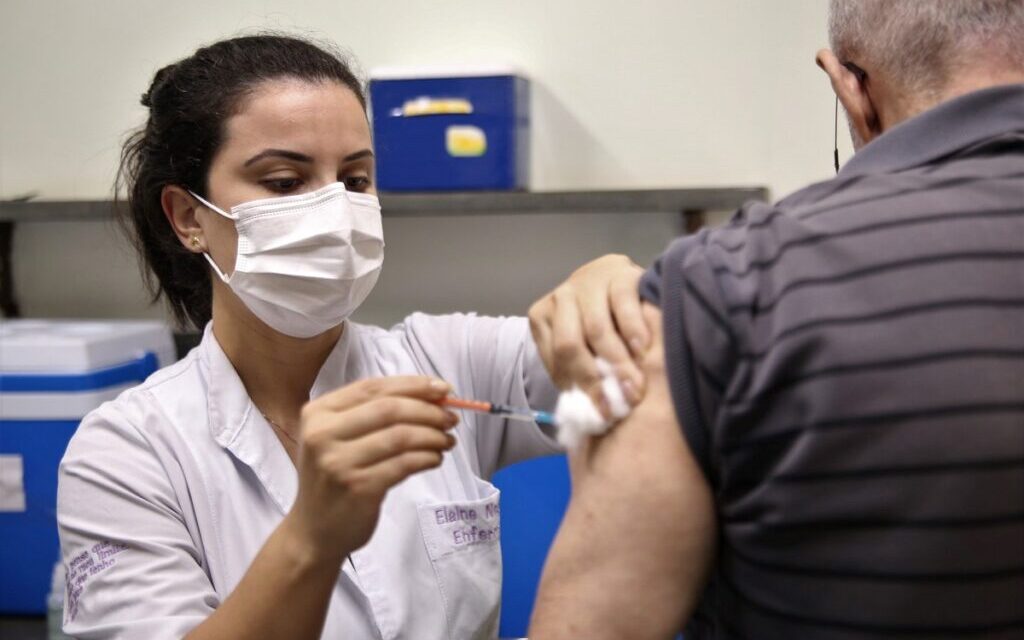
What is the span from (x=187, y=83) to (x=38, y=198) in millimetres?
1599

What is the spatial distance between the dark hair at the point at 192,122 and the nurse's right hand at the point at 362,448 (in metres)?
0.58

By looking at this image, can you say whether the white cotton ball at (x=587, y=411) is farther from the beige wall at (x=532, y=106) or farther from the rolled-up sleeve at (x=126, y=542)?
the beige wall at (x=532, y=106)

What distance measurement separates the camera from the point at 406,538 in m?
1.23

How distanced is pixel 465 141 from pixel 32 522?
1324 mm

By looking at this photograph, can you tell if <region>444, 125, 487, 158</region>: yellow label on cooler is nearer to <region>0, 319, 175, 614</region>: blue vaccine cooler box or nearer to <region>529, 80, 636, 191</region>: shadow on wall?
<region>529, 80, 636, 191</region>: shadow on wall

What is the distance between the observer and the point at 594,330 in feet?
2.61

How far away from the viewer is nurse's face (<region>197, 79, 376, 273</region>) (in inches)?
48.4

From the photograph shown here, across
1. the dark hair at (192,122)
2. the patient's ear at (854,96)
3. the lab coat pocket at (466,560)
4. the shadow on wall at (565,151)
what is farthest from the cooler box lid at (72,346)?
the patient's ear at (854,96)

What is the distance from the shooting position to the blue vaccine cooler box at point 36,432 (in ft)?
6.68

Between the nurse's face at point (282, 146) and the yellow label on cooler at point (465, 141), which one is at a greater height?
the nurse's face at point (282, 146)

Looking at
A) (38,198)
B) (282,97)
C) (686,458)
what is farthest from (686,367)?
(38,198)

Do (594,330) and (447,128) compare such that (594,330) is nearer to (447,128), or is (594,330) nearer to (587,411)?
(587,411)

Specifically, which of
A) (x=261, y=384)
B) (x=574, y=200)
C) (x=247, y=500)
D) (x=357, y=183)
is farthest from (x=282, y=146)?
(x=574, y=200)

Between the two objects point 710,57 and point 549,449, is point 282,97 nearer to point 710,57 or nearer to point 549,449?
point 549,449
